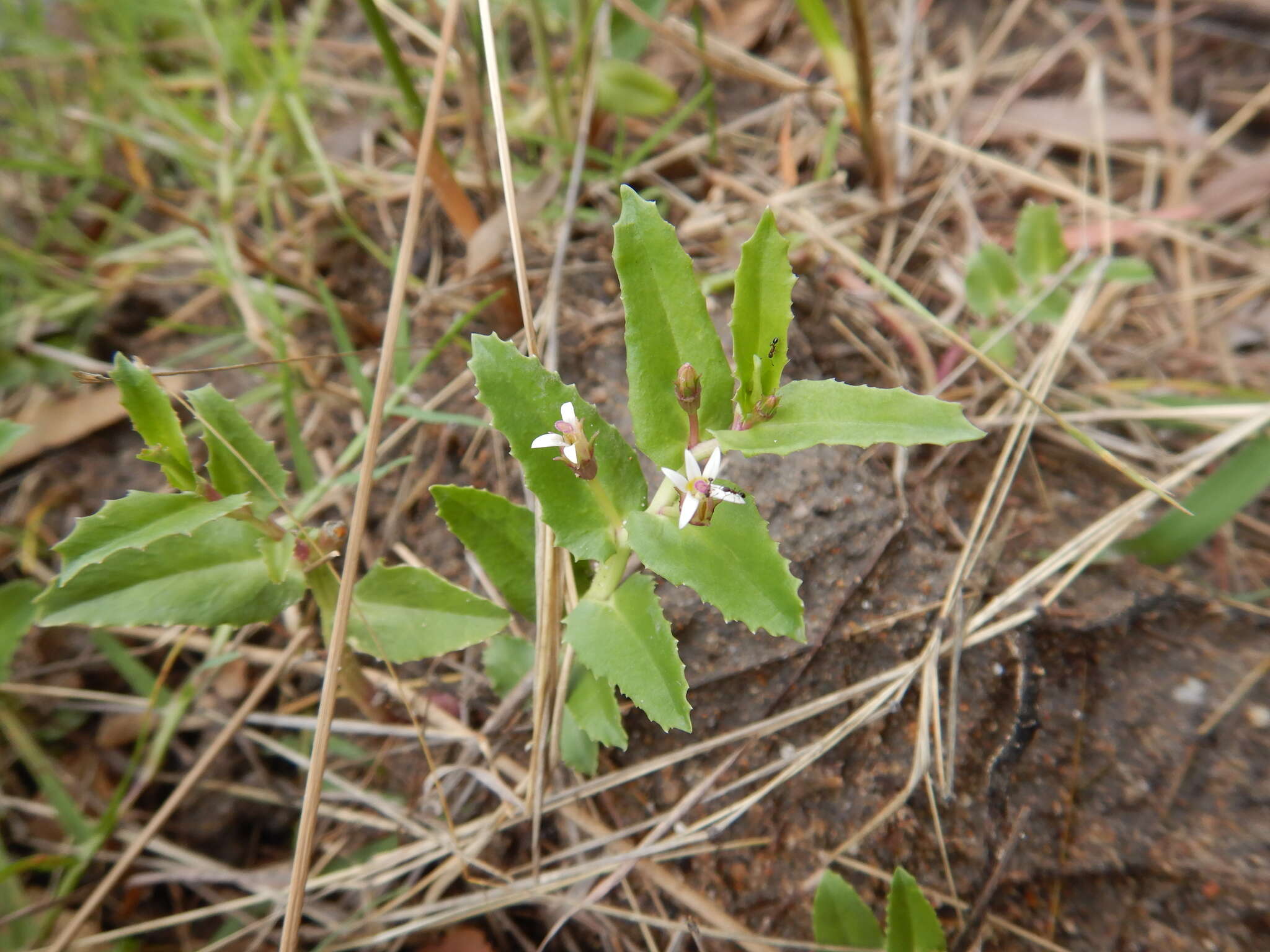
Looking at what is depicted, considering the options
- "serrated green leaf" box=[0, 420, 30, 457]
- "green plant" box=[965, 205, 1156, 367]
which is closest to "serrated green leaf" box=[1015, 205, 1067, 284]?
"green plant" box=[965, 205, 1156, 367]

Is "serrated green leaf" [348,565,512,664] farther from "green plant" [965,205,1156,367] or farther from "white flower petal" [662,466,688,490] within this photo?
"green plant" [965,205,1156,367]

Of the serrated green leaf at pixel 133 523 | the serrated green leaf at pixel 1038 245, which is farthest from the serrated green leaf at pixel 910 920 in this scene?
the serrated green leaf at pixel 1038 245

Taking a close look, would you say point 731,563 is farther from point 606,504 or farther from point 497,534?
point 497,534

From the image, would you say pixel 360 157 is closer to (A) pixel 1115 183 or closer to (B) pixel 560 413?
(B) pixel 560 413

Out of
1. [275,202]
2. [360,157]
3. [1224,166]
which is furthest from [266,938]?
[1224,166]

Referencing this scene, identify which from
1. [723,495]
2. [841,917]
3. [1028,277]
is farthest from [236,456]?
[1028,277]
